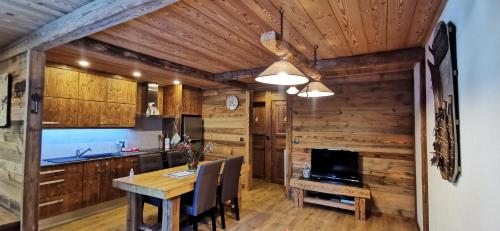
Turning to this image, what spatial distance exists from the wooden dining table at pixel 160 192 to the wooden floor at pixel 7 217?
88 centimetres

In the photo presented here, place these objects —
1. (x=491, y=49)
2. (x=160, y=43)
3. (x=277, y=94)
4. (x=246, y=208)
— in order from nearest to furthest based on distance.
Result: (x=491, y=49) < (x=160, y=43) < (x=246, y=208) < (x=277, y=94)

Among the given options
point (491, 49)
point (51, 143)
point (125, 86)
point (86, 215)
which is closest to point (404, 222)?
point (491, 49)

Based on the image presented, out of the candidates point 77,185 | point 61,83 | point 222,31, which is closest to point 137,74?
point 61,83

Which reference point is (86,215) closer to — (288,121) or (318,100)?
(288,121)

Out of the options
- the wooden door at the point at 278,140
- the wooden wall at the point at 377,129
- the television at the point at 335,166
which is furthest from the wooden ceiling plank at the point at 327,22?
the wooden door at the point at 278,140

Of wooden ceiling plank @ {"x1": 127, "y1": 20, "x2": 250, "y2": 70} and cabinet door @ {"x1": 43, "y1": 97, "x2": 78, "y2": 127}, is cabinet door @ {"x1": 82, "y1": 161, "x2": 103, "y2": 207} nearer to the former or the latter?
cabinet door @ {"x1": 43, "y1": 97, "x2": 78, "y2": 127}

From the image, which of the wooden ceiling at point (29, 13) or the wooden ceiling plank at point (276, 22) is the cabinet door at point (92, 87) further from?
the wooden ceiling plank at point (276, 22)

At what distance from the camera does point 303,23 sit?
2189 millimetres

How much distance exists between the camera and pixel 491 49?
1.09 m

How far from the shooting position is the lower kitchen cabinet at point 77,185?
3188 mm

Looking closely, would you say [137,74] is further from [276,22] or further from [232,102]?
[276,22]

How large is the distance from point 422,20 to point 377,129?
2.21m

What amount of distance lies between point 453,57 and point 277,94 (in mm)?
4486

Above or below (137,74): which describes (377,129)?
below
